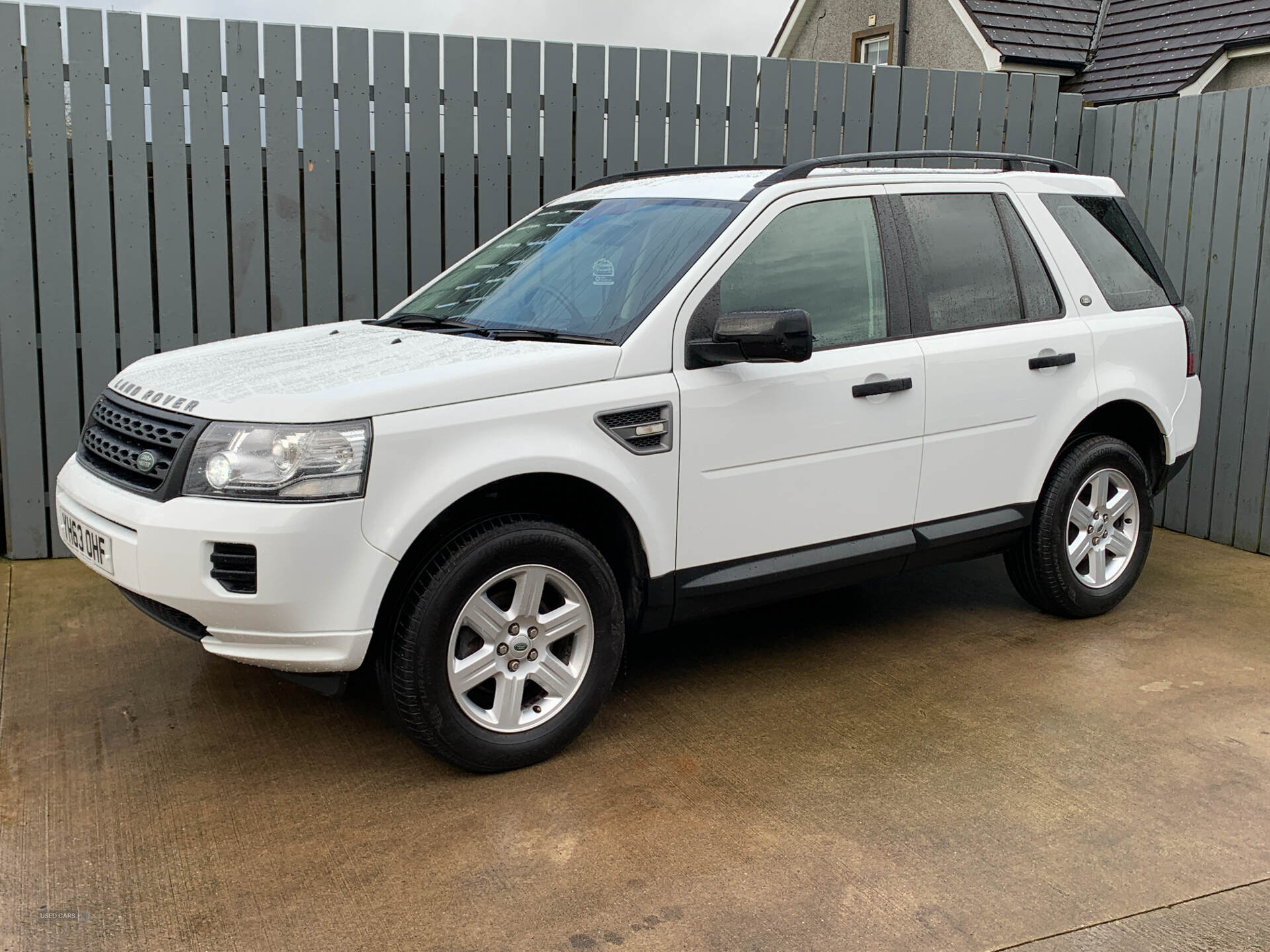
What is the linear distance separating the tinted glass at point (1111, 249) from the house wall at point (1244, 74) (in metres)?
10.6

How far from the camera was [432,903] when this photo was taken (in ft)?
10.6

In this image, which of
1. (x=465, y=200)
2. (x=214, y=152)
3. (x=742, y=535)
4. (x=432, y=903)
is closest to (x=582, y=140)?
(x=465, y=200)

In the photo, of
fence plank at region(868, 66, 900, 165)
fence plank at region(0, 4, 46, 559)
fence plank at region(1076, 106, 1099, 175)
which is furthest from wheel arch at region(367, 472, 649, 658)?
fence plank at region(1076, 106, 1099, 175)

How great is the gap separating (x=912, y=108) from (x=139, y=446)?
5.66 metres

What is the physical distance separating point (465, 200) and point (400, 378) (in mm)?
3513

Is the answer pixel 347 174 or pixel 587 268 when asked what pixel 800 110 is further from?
pixel 587 268

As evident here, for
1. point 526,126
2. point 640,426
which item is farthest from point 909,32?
point 640,426

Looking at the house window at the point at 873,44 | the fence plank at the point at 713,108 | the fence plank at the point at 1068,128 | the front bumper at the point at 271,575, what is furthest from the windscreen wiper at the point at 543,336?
the house window at the point at 873,44

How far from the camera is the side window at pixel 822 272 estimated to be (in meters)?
4.36

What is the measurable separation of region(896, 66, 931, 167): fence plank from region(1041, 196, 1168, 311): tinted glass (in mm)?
2478

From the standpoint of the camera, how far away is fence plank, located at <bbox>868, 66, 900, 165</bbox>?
7.70 meters

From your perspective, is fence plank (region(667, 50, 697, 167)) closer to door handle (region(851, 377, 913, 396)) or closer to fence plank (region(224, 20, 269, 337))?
fence plank (region(224, 20, 269, 337))

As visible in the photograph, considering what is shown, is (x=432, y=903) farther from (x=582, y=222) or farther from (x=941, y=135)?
(x=941, y=135)

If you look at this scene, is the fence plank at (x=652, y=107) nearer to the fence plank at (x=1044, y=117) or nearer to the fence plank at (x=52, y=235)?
the fence plank at (x=1044, y=117)
